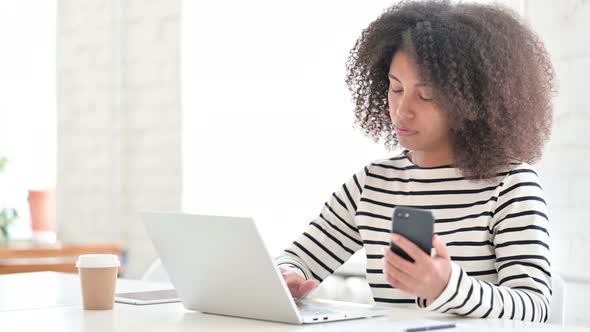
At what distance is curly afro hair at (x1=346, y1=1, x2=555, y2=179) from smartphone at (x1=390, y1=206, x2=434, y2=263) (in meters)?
0.48

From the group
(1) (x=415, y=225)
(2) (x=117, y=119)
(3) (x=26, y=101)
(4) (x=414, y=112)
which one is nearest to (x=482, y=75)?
(4) (x=414, y=112)

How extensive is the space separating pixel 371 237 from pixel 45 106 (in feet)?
9.00

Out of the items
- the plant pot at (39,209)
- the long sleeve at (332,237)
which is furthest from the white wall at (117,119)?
the long sleeve at (332,237)

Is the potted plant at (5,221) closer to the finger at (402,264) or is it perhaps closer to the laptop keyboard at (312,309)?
the laptop keyboard at (312,309)

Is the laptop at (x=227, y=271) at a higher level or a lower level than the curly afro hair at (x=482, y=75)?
lower

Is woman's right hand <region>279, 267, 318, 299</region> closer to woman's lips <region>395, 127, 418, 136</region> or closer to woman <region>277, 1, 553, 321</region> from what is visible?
woman <region>277, 1, 553, 321</region>

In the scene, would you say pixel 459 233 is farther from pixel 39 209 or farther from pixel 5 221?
pixel 39 209

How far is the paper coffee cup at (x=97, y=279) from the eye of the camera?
1.49m

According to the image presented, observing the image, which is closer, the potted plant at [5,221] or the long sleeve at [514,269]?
the long sleeve at [514,269]

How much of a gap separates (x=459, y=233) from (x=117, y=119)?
7.70ft

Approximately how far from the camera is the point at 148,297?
167 centimetres

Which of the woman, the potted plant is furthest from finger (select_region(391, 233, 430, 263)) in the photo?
the potted plant

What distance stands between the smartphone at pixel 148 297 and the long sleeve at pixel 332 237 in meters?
0.29

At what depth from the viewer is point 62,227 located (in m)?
4.11
